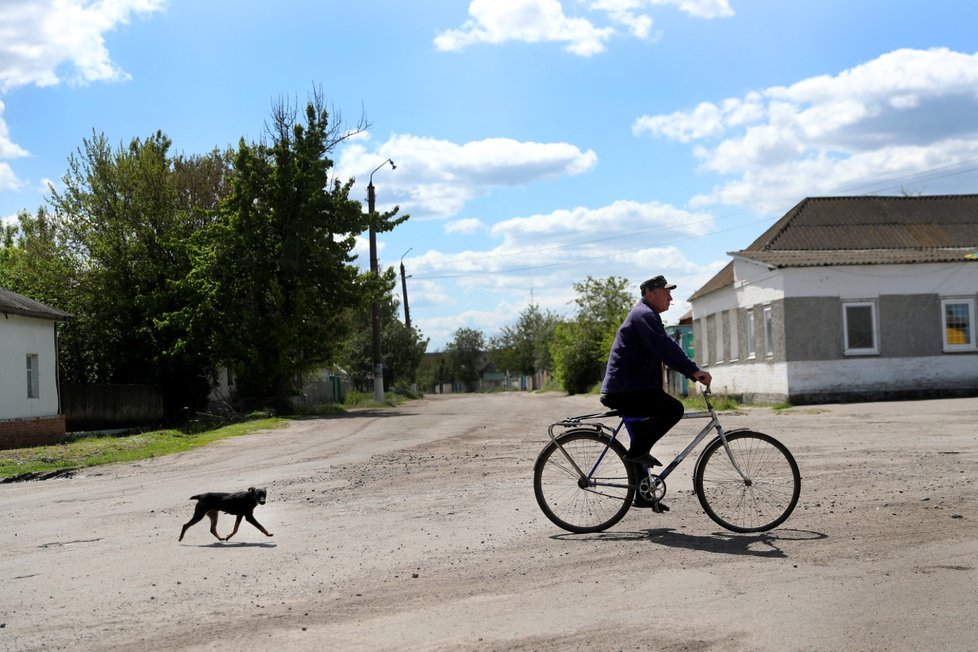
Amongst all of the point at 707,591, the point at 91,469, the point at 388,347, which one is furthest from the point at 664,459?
the point at 388,347

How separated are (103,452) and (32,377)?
9646 mm

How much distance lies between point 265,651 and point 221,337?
30.3 m

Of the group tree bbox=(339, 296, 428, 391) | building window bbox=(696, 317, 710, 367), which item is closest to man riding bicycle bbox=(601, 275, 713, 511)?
building window bbox=(696, 317, 710, 367)

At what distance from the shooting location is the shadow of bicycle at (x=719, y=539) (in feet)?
23.5

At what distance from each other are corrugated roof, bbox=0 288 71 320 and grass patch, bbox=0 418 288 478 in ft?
16.1

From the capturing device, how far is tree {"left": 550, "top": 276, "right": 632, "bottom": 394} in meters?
54.5

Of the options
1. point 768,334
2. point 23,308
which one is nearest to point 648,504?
point 768,334

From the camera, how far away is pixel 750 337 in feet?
106

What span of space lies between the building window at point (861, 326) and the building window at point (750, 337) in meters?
3.53

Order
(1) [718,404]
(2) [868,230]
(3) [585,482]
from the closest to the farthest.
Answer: (3) [585,482], (1) [718,404], (2) [868,230]

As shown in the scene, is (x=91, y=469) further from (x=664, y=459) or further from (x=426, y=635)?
(x=426, y=635)

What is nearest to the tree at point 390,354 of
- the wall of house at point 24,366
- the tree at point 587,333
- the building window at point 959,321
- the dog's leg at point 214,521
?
the tree at point 587,333

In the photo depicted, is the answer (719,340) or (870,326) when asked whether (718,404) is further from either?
(719,340)

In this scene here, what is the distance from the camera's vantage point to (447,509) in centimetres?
954
